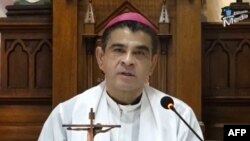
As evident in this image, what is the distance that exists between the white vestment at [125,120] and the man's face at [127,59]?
6.4 inches

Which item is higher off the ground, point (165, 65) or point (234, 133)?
point (165, 65)

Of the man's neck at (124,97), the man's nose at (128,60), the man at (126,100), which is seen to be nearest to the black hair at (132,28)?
the man at (126,100)

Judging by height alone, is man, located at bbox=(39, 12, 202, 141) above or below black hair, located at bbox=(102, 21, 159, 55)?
below

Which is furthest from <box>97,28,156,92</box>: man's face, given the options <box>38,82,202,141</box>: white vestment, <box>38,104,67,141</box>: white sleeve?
<box>38,104,67,141</box>: white sleeve

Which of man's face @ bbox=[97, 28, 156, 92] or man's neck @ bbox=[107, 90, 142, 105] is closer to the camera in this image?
man's face @ bbox=[97, 28, 156, 92]

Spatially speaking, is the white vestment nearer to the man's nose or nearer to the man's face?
the man's face

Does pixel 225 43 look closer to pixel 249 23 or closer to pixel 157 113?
pixel 249 23

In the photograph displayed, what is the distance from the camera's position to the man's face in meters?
2.50

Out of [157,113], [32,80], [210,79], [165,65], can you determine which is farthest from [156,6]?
[157,113]

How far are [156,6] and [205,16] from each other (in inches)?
23.2

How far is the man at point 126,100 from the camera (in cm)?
253

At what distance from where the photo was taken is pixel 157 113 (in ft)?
8.92

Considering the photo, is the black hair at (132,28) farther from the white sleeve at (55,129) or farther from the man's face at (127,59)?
the white sleeve at (55,129)

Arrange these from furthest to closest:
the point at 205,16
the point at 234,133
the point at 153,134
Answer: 1. the point at 205,16
2. the point at 234,133
3. the point at 153,134
